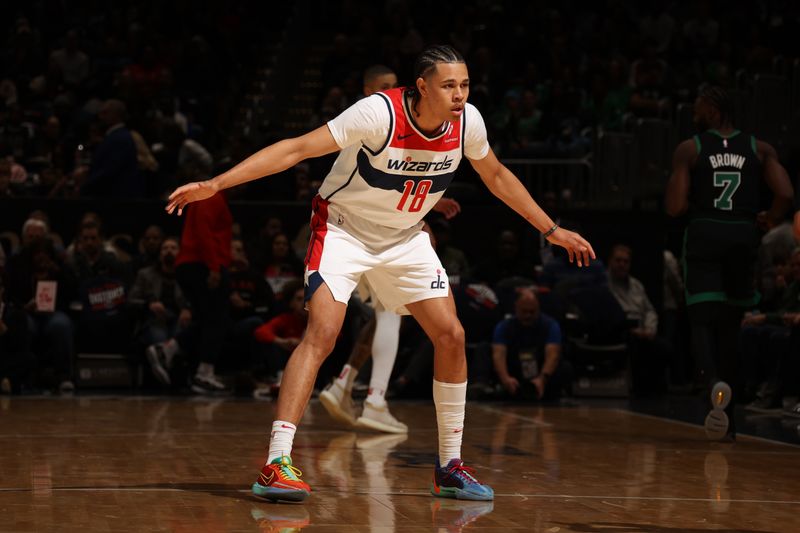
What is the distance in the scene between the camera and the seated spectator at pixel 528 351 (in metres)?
10.3

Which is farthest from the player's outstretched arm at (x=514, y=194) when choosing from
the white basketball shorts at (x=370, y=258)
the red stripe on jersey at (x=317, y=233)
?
the red stripe on jersey at (x=317, y=233)

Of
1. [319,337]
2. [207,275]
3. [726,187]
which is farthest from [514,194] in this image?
[207,275]

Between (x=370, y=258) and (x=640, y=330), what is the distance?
21.7 ft

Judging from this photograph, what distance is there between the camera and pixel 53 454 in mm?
6078

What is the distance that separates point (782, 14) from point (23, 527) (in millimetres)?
15816

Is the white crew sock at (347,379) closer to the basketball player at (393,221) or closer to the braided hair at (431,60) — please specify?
the basketball player at (393,221)

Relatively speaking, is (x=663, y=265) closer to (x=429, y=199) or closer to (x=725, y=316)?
(x=725, y=316)

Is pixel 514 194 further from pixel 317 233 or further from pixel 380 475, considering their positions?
pixel 380 475

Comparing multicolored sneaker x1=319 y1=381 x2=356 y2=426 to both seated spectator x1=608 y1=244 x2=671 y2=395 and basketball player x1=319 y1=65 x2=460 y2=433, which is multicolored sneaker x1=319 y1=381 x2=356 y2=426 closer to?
basketball player x1=319 y1=65 x2=460 y2=433

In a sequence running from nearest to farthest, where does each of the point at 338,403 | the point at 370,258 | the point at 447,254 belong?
1. the point at 370,258
2. the point at 338,403
3. the point at 447,254

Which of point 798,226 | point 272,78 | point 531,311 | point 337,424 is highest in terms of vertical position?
point 272,78

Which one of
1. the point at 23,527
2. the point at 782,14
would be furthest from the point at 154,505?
the point at 782,14

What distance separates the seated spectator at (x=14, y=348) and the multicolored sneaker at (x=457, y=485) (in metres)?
6.11

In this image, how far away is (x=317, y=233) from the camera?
203 inches
